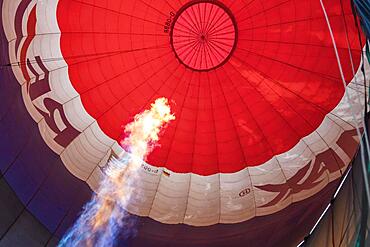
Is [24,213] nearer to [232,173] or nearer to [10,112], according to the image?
[10,112]

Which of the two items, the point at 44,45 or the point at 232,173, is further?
the point at 232,173

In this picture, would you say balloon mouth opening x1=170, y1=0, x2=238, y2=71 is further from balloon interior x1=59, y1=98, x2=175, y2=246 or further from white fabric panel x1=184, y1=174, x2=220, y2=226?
white fabric panel x1=184, y1=174, x2=220, y2=226

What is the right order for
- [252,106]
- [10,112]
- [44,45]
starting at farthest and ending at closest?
[252,106] < [44,45] < [10,112]

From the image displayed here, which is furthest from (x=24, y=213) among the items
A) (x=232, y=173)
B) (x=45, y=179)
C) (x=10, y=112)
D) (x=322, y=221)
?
(x=322, y=221)

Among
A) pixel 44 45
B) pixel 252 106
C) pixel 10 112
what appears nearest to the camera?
pixel 10 112

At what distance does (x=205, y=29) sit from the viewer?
560 cm

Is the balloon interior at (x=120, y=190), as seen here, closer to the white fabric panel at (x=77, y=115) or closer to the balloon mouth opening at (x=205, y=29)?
the white fabric panel at (x=77, y=115)

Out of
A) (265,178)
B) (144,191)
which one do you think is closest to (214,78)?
(265,178)

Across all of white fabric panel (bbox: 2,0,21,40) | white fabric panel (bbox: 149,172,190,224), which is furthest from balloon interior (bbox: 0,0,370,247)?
white fabric panel (bbox: 2,0,21,40)

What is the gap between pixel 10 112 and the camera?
16.5 ft

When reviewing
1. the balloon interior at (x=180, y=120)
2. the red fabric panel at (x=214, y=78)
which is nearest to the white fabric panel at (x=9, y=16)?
the balloon interior at (x=180, y=120)

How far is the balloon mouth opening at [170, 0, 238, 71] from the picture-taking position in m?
5.61

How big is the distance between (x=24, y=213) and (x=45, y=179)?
1.33ft

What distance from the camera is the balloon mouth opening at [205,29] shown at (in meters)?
A: 5.61
